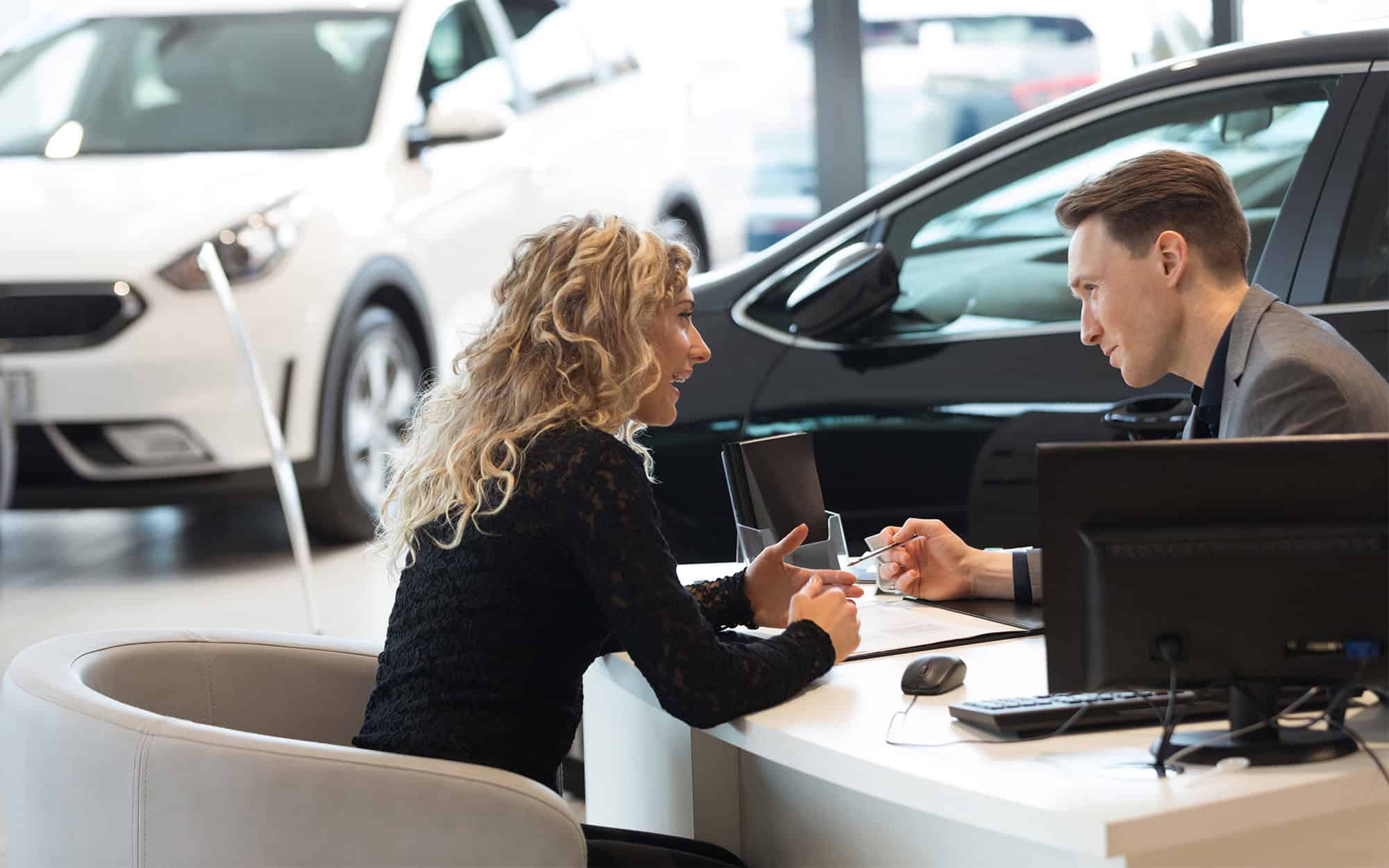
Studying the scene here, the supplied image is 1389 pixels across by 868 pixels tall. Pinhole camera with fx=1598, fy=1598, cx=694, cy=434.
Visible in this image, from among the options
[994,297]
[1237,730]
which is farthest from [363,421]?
[1237,730]

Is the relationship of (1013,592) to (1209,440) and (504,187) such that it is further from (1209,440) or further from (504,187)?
(504,187)

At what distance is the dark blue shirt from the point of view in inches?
74.4

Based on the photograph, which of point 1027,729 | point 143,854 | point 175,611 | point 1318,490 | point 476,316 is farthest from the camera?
point 476,316

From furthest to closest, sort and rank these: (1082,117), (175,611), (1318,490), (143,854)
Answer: (175,611), (1082,117), (143,854), (1318,490)

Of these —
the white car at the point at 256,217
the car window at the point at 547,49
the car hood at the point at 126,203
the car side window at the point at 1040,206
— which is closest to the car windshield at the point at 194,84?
the white car at the point at 256,217

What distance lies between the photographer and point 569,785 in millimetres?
3010

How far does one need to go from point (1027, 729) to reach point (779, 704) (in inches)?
10.4

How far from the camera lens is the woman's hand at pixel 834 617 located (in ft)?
5.54

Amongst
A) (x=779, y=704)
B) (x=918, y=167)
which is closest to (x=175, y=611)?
(x=918, y=167)

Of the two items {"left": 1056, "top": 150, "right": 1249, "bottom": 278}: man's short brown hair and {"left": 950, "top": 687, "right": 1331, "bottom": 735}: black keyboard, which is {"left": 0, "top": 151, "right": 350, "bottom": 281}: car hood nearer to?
{"left": 1056, "top": 150, "right": 1249, "bottom": 278}: man's short brown hair

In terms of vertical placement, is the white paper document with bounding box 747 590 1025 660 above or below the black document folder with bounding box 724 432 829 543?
below

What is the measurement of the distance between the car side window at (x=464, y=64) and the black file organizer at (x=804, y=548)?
3143 mm

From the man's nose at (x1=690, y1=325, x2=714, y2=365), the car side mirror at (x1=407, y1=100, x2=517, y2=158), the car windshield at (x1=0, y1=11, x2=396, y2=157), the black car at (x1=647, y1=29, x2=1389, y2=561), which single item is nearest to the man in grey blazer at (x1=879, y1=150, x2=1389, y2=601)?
the man's nose at (x1=690, y1=325, x2=714, y2=365)

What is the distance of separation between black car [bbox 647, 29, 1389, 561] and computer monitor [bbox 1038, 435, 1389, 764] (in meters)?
1.22
